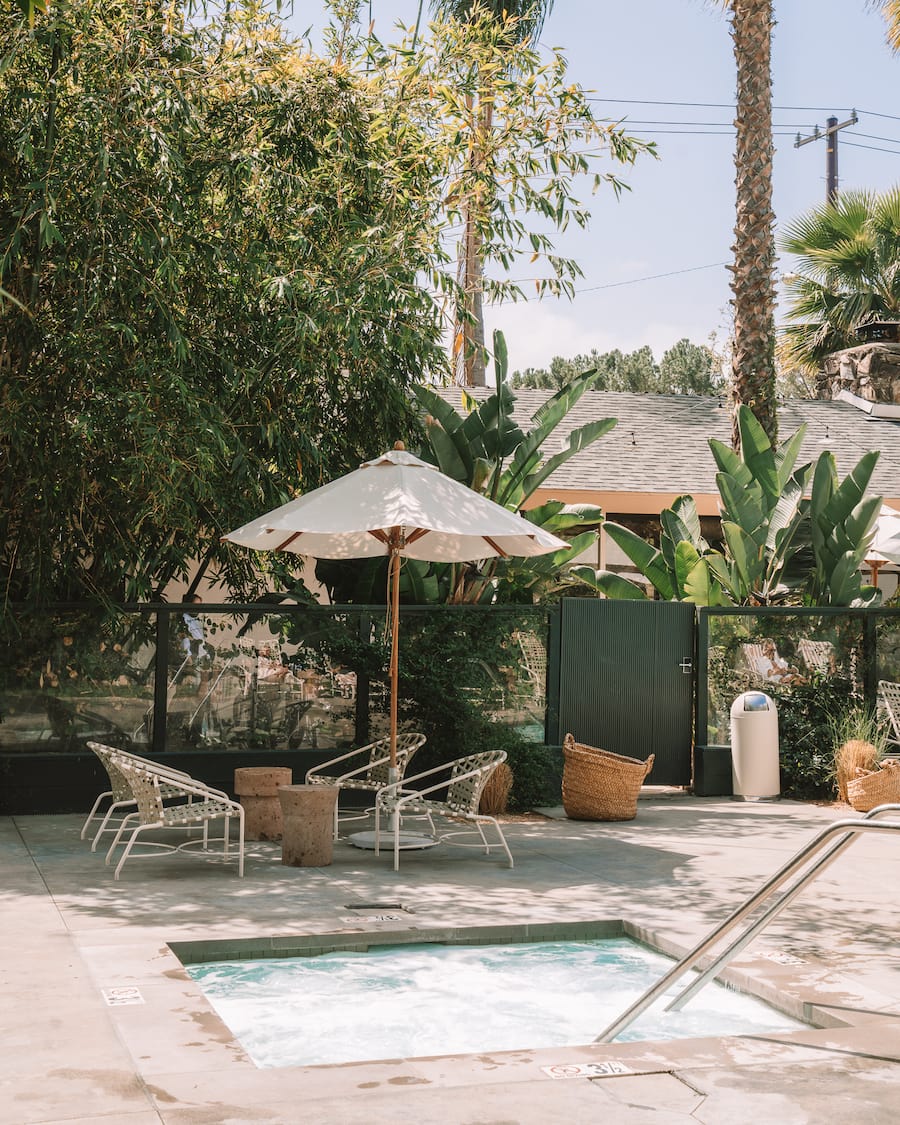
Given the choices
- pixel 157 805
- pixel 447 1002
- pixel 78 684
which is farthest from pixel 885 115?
pixel 447 1002

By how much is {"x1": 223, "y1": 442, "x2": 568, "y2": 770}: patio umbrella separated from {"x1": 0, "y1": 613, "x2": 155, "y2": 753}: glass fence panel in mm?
2018

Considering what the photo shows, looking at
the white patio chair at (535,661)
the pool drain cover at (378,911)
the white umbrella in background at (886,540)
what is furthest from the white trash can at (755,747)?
the pool drain cover at (378,911)

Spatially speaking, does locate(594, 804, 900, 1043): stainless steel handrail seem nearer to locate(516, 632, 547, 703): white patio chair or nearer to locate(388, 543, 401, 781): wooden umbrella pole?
locate(388, 543, 401, 781): wooden umbrella pole

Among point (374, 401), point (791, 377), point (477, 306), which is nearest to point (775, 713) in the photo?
point (374, 401)

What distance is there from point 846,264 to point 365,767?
68.5 feet

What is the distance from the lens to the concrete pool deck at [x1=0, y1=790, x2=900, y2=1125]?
4145mm

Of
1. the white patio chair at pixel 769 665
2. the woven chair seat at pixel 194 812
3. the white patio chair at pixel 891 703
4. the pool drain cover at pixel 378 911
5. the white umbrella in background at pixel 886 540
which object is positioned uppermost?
the white umbrella in background at pixel 886 540

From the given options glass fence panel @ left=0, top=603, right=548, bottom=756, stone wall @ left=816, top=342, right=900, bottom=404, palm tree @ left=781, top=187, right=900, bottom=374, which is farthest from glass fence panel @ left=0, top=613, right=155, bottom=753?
palm tree @ left=781, top=187, right=900, bottom=374

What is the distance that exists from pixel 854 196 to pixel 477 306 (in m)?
8.78

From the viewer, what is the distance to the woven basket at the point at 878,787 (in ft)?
37.6

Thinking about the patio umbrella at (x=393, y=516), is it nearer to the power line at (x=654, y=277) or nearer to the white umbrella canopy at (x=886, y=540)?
the white umbrella canopy at (x=886, y=540)

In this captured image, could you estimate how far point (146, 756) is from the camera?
10906 millimetres

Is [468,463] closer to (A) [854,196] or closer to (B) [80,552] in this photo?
(B) [80,552]

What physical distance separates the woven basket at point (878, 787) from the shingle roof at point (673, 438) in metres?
7.15
